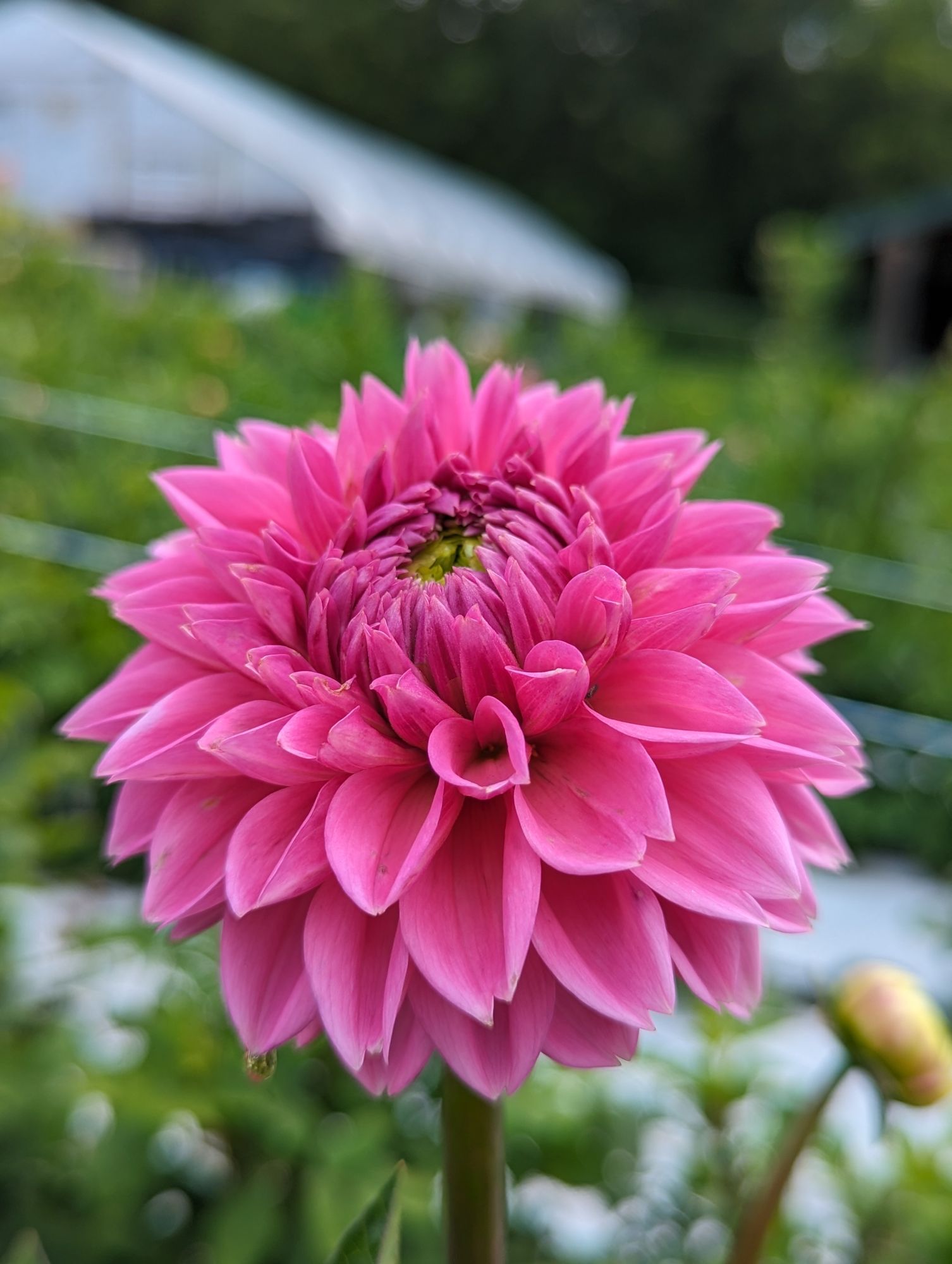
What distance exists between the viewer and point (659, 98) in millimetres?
23422

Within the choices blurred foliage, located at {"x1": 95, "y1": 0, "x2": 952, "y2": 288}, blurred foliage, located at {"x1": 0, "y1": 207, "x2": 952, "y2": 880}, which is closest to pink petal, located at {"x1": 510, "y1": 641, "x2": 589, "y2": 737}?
blurred foliage, located at {"x1": 0, "y1": 207, "x2": 952, "y2": 880}

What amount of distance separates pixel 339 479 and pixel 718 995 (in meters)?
0.32

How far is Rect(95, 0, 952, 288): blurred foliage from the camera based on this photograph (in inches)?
904

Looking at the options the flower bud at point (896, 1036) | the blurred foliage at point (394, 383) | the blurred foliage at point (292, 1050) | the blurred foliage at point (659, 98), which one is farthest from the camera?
the blurred foliage at point (659, 98)

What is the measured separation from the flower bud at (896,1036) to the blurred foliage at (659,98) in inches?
980

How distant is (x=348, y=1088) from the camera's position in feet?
3.85

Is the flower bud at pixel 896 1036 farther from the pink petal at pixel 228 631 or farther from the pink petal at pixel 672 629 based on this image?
the pink petal at pixel 228 631

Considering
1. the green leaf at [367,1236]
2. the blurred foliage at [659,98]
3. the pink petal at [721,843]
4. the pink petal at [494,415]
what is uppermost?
the blurred foliage at [659,98]

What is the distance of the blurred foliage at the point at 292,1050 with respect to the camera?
41.1 inches

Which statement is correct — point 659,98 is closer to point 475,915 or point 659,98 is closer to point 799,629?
point 799,629

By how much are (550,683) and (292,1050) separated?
0.79 meters

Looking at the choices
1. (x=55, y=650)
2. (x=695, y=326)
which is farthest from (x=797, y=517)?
(x=695, y=326)

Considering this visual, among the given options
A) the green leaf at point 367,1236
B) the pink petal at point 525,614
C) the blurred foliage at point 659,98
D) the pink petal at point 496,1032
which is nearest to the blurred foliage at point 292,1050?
the green leaf at point 367,1236

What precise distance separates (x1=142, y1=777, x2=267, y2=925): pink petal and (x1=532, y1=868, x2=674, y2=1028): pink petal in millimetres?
144
